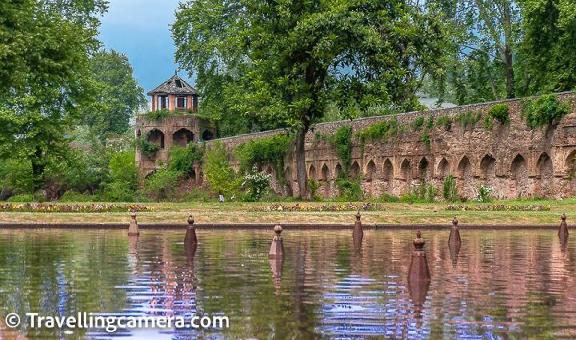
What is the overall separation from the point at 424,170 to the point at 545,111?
1183 centimetres

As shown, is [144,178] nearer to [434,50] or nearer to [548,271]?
[434,50]

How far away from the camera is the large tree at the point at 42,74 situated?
37688 mm

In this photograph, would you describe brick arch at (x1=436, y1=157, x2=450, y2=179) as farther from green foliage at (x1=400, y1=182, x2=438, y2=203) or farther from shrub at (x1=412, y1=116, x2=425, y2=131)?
shrub at (x1=412, y1=116, x2=425, y2=131)

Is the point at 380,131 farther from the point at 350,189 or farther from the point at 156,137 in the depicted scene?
the point at 156,137

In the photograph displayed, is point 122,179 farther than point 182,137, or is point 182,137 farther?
point 182,137

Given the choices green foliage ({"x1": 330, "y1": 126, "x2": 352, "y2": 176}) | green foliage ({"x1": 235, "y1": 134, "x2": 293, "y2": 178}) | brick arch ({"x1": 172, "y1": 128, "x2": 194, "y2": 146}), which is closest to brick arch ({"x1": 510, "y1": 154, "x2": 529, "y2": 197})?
green foliage ({"x1": 330, "y1": 126, "x2": 352, "y2": 176})

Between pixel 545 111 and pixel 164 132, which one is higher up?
pixel 164 132

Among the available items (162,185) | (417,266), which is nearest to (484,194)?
(162,185)

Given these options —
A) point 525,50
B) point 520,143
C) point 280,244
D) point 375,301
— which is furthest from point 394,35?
point 375,301

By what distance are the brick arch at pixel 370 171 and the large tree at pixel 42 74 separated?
16.8m

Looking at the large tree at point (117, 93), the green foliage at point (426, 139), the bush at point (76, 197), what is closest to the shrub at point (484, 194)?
the green foliage at point (426, 139)

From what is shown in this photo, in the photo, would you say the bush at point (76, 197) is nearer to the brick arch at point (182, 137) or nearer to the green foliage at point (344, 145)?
the green foliage at point (344, 145)

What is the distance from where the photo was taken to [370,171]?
6700 cm

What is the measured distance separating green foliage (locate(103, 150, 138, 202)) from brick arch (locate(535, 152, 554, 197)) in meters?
23.6
